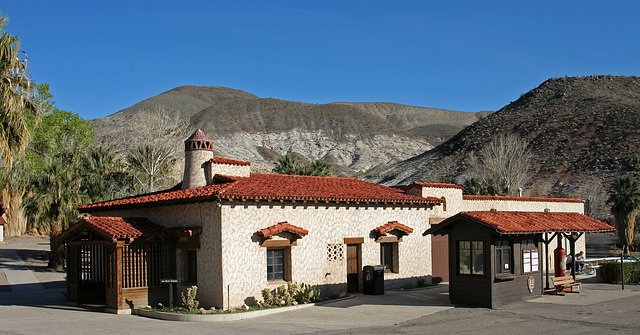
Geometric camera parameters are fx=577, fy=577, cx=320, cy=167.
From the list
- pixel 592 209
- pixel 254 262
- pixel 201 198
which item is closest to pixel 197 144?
pixel 201 198

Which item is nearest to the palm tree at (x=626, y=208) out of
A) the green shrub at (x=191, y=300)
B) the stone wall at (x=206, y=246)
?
the stone wall at (x=206, y=246)

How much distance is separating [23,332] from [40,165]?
119 feet

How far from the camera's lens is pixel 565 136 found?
77.2 meters

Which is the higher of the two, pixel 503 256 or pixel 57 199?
pixel 57 199

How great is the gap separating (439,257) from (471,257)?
268 inches

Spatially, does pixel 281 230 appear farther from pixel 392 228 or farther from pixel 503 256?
pixel 503 256

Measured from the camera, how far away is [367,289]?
20453 millimetres

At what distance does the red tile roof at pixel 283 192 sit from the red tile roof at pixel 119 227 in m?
0.80

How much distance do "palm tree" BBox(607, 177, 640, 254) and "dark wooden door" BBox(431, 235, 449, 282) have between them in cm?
2410

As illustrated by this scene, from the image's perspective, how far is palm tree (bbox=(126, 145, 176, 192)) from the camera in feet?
144

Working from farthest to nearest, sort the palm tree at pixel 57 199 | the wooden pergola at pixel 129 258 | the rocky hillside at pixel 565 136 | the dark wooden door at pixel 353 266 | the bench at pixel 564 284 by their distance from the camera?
1. the rocky hillside at pixel 565 136
2. the palm tree at pixel 57 199
3. the dark wooden door at pixel 353 266
4. the bench at pixel 564 284
5. the wooden pergola at pixel 129 258

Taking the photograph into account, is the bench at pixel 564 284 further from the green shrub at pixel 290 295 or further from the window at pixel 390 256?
the green shrub at pixel 290 295

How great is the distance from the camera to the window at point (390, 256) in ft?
72.6

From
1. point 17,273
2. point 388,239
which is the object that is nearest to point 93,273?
point 388,239
